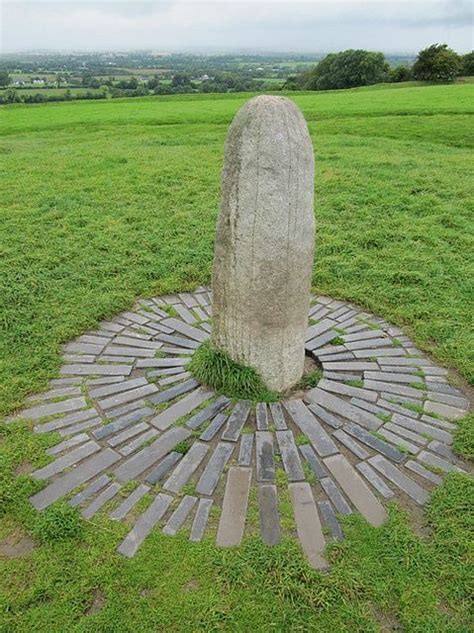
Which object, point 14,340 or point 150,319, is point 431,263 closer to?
point 150,319

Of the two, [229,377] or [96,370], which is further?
[96,370]

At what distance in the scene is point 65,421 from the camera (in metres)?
4.09

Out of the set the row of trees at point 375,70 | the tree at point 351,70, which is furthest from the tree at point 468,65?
the tree at point 351,70

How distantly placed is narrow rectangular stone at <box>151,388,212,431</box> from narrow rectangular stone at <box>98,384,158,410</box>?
29cm

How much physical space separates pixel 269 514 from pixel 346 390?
149 centimetres

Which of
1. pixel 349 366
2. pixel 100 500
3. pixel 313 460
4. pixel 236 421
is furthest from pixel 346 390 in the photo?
pixel 100 500

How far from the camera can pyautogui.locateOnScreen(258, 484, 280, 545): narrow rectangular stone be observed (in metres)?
3.15

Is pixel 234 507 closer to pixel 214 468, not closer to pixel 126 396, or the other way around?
pixel 214 468

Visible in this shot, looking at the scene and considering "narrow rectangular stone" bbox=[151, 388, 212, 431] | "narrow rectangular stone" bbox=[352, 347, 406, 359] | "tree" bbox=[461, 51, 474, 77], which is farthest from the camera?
"tree" bbox=[461, 51, 474, 77]

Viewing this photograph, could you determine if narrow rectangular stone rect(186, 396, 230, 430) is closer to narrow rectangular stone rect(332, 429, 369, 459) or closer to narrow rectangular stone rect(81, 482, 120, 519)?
narrow rectangular stone rect(81, 482, 120, 519)

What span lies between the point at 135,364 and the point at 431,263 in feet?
13.4

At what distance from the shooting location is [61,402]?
4.30 m

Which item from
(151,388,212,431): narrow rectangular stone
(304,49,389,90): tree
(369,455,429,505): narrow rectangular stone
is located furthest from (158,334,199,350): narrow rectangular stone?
(304,49,389,90): tree

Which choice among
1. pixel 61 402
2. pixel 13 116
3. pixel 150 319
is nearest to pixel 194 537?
pixel 61 402
